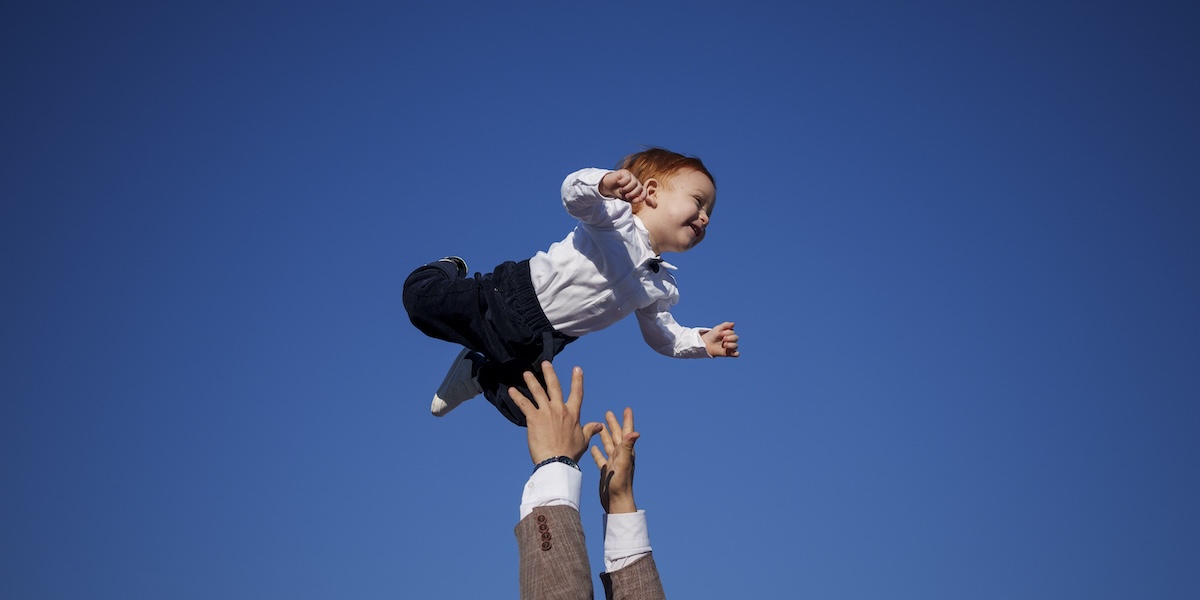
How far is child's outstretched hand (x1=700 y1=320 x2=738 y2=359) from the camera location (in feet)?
20.7

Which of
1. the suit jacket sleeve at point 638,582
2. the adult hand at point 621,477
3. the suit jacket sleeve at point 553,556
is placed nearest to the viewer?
the suit jacket sleeve at point 553,556

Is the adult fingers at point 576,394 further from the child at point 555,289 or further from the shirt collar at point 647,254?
the shirt collar at point 647,254

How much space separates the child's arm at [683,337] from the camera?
20.7 feet

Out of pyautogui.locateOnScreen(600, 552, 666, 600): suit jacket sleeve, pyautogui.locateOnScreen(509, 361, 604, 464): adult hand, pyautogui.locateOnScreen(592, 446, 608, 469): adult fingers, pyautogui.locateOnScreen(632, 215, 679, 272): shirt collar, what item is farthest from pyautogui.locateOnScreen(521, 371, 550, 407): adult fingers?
pyautogui.locateOnScreen(632, 215, 679, 272): shirt collar

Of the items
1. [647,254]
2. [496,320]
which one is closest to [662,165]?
[647,254]

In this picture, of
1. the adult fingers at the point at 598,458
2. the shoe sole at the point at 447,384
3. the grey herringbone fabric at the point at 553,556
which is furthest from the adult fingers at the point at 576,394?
the shoe sole at the point at 447,384

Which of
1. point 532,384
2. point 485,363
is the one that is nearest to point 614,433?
point 532,384

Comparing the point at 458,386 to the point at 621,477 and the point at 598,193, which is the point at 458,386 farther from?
the point at 621,477

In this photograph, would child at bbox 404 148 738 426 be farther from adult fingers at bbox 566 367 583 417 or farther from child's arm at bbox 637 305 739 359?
adult fingers at bbox 566 367 583 417

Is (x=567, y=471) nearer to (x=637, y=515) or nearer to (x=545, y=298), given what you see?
(x=637, y=515)

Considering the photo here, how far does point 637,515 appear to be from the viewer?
14.2ft

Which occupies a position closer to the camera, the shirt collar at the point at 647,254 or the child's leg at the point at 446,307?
the child's leg at the point at 446,307

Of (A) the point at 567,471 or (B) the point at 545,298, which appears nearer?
(A) the point at 567,471

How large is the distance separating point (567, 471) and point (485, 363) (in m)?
2.37
